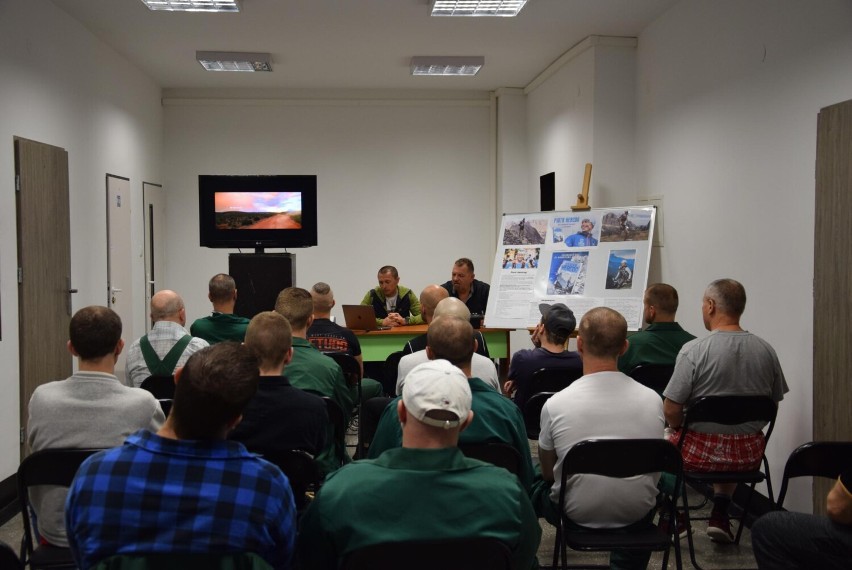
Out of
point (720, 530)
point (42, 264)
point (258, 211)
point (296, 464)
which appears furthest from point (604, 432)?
point (258, 211)

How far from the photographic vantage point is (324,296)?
5.23 meters

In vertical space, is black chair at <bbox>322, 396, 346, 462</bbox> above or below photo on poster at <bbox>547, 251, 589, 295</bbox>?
below

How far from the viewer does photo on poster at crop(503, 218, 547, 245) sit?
679 cm

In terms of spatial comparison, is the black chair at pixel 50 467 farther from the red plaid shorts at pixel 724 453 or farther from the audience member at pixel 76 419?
the red plaid shorts at pixel 724 453

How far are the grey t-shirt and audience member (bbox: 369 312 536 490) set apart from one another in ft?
4.39

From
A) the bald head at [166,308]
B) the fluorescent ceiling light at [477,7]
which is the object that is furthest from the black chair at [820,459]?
the fluorescent ceiling light at [477,7]

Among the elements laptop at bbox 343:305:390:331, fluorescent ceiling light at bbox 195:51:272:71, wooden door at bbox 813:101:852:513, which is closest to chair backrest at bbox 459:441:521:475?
wooden door at bbox 813:101:852:513

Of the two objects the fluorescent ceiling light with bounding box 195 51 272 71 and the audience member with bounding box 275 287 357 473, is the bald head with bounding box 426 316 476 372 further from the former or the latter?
the fluorescent ceiling light with bounding box 195 51 272 71

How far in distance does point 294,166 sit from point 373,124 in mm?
1137

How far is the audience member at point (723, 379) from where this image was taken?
3.57 meters

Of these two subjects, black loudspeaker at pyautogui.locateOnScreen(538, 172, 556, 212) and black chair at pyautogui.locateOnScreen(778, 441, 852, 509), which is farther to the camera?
black loudspeaker at pyautogui.locateOnScreen(538, 172, 556, 212)

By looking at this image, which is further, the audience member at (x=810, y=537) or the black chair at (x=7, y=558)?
the audience member at (x=810, y=537)

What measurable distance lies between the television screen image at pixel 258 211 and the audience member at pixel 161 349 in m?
3.70

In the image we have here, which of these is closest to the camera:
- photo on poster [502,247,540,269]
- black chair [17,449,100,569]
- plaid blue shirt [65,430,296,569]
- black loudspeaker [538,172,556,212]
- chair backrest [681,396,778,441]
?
plaid blue shirt [65,430,296,569]
